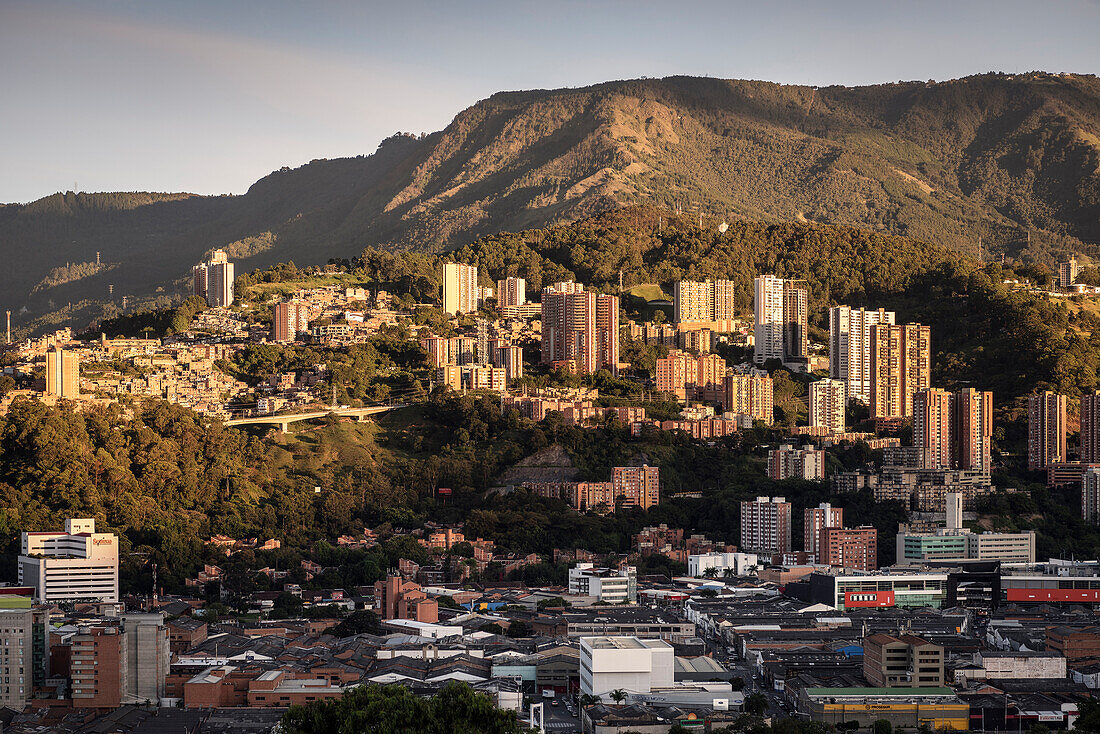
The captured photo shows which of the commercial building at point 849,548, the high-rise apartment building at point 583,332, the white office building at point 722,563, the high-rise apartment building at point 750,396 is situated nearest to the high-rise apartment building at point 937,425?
the high-rise apartment building at point 750,396

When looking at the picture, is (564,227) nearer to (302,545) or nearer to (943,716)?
(302,545)

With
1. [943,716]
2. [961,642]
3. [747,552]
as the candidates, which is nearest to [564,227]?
[747,552]

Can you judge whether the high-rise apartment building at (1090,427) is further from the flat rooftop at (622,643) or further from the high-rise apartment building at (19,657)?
the high-rise apartment building at (19,657)

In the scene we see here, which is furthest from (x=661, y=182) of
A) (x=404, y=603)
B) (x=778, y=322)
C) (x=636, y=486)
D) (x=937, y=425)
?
(x=404, y=603)

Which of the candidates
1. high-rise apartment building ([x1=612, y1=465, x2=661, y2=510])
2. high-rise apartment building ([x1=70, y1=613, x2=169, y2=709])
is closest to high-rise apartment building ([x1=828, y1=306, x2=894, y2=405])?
high-rise apartment building ([x1=612, y1=465, x2=661, y2=510])

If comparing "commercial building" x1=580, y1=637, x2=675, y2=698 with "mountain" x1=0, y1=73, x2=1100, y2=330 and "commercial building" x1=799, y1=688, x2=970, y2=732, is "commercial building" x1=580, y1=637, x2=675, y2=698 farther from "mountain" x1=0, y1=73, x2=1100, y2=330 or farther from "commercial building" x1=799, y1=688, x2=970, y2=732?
"mountain" x1=0, y1=73, x2=1100, y2=330

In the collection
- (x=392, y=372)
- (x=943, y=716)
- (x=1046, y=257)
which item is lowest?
(x=943, y=716)
